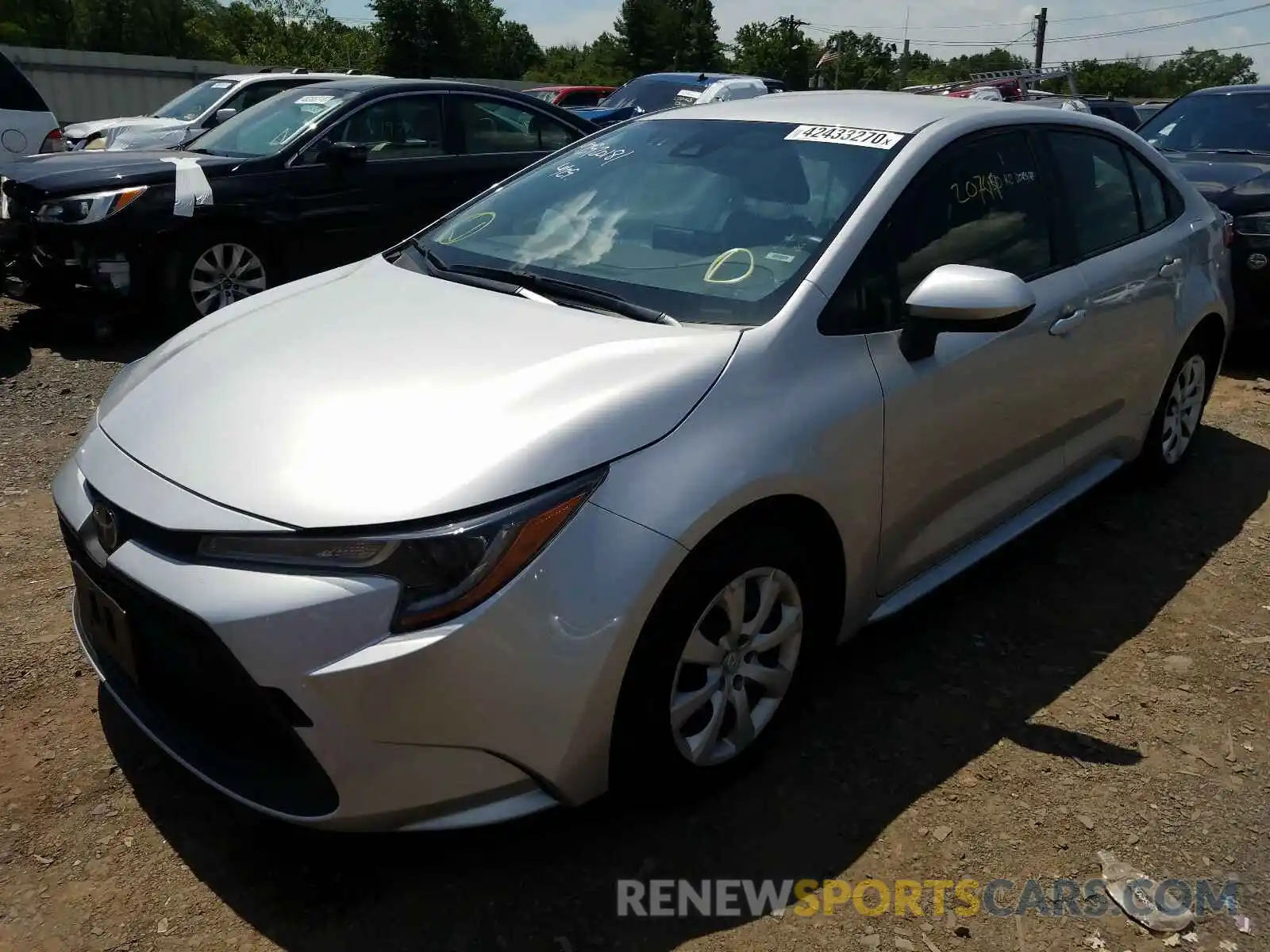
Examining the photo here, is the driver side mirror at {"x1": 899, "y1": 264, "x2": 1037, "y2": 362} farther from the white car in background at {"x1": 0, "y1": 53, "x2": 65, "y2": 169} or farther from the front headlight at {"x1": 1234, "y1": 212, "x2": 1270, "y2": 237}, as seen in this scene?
the white car in background at {"x1": 0, "y1": 53, "x2": 65, "y2": 169}

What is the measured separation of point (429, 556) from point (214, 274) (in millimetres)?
5039

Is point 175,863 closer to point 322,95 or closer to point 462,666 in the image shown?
point 462,666

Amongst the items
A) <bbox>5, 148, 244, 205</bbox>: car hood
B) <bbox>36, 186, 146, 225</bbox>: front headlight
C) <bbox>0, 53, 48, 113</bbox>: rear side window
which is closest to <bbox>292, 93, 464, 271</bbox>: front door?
<bbox>5, 148, 244, 205</bbox>: car hood

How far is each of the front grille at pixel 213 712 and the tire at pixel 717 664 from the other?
2.11 feet

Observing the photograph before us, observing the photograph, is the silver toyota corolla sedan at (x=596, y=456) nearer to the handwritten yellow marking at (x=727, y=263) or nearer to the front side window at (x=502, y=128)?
the handwritten yellow marking at (x=727, y=263)

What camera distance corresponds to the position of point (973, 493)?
123 inches

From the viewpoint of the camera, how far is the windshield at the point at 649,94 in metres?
13.8

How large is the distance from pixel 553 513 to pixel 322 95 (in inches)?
231

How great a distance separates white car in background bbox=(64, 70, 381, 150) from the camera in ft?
33.6

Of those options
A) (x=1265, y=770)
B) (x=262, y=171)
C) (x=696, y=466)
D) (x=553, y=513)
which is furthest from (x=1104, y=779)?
(x=262, y=171)

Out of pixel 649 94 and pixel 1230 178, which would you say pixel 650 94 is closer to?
pixel 649 94

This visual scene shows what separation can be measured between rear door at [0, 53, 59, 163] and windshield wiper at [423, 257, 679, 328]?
21.6 feet

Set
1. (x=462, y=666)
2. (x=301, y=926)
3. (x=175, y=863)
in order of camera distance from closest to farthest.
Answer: (x=462, y=666) < (x=301, y=926) < (x=175, y=863)

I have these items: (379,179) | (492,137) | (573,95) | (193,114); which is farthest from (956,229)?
(573,95)
